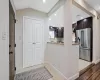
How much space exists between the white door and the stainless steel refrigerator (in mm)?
2504

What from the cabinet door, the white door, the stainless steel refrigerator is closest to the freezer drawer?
the stainless steel refrigerator

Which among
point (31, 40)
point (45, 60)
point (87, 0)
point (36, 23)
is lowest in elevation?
point (45, 60)

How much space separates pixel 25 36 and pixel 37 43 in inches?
24.3

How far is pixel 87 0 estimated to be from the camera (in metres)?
3.01

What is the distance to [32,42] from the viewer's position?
3615 mm

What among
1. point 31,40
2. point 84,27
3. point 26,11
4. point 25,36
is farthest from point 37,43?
point 84,27

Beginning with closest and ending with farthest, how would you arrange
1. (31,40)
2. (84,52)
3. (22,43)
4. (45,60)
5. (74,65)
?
(74,65)
(22,43)
(31,40)
(45,60)
(84,52)

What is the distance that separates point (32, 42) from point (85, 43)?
2936 mm

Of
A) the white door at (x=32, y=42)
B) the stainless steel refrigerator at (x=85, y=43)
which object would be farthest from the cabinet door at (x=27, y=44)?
the stainless steel refrigerator at (x=85, y=43)

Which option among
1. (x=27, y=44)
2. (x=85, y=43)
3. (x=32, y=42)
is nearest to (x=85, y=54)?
(x=85, y=43)

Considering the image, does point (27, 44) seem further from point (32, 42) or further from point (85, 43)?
point (85, 43)

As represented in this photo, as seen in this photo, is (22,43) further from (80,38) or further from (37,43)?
(80,38)

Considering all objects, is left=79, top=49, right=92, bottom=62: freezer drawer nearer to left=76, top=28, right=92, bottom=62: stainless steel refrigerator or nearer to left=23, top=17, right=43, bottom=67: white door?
left=76, top=28, right=92, bottom=62: stainless steel refrigerator
